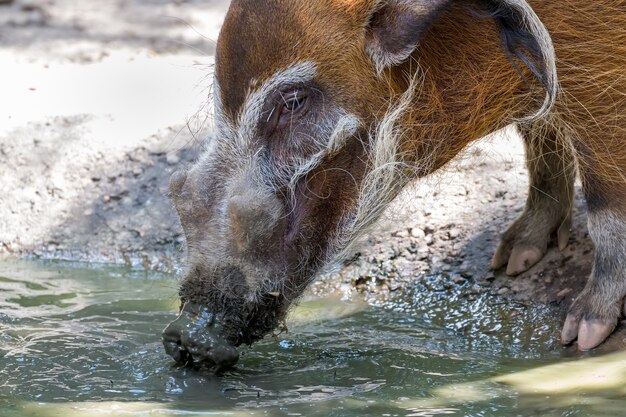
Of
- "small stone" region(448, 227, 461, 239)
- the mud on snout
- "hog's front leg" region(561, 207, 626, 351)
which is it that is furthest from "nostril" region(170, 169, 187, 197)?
"small stone" region(448, 227, 461, 239)

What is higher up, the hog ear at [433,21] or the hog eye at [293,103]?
the hog ear at [433,21]

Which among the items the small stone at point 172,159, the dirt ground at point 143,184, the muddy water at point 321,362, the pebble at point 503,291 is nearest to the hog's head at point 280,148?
the muddy water at point 321,362

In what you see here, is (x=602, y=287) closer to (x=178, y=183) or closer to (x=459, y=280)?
(x=459, y=280)

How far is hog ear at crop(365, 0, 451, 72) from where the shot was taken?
3.17 meters

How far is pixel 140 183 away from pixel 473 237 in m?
1.85

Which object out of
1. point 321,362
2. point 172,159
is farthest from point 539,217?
point 172,159

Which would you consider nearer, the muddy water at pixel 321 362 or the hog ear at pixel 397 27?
the muddy water at pixel 321 362

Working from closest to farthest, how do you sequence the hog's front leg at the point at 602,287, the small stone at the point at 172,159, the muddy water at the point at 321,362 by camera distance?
the muddy water at the point at 321,362
the hog's front leg at the point at 602,287
the small stone at the point at 172,159

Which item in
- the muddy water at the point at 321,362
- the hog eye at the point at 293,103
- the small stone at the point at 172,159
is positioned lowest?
the muddy water at the point at 321,362

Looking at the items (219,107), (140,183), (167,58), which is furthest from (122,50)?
(219,107)

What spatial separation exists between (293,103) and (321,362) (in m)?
0.89

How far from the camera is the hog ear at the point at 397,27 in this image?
3170 mm

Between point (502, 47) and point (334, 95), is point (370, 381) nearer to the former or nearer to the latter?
point (334, 95)

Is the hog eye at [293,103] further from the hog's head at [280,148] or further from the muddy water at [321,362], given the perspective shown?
the muddy water at [321,362]
